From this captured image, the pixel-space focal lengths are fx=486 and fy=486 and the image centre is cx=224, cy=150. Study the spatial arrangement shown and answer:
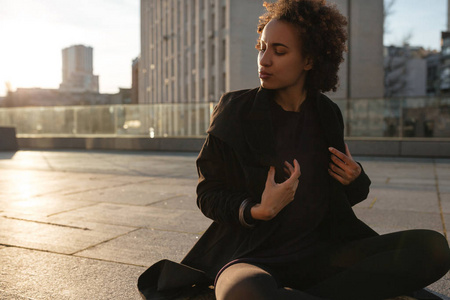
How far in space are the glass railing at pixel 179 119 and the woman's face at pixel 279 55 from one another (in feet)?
42.3

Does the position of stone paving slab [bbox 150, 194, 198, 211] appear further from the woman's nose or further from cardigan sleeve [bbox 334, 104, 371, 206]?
the woman's nose

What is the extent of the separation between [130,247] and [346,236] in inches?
75.1

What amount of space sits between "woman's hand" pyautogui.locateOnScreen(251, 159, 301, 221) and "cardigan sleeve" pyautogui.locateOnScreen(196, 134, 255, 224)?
0.42 feet

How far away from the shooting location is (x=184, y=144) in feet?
54.2

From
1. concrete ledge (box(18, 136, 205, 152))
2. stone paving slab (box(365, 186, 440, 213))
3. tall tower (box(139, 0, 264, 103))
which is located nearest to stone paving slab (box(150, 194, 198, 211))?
stone paving slab (box(365, 186, 440, 213))

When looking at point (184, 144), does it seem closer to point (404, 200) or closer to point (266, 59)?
point (404, 200)

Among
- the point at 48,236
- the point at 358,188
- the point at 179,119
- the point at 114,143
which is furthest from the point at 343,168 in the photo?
the point at 114,143

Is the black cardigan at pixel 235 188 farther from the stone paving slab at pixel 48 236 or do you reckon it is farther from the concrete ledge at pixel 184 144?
the concrete ledge at pixel 184 144

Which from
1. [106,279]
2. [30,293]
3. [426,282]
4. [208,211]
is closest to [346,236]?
[426,282]

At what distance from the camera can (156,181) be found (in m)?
7.84

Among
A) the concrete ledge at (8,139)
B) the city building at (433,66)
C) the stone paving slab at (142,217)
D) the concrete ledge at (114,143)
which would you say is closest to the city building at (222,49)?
the concrete ledge at (114,143)

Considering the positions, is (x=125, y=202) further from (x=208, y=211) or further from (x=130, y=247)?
(x=208, y=211)

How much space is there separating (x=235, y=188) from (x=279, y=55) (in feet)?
1.93

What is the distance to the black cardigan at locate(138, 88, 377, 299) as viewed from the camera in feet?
6.38
